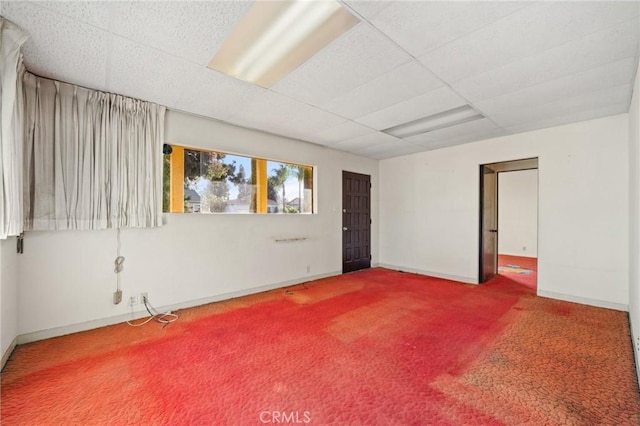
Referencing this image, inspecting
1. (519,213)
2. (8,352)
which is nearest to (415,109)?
(8,352)

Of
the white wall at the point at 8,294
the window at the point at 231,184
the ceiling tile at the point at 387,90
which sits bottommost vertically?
the white wall at the point at 8,294

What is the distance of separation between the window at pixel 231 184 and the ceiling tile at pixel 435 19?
9.93ft

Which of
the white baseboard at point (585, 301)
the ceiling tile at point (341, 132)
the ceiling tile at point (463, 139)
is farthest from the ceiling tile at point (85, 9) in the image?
the white baseboard at point (585, 301)

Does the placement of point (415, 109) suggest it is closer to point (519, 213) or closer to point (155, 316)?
point (155, 316)

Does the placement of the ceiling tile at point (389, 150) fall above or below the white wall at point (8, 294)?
above

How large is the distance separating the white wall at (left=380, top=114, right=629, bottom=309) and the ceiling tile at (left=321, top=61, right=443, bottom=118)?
2.73 meters

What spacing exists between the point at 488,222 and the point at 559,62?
3.62 metres

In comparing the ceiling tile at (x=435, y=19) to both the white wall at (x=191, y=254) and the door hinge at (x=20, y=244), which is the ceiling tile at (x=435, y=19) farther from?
the door hinge at (x=20, y=244)

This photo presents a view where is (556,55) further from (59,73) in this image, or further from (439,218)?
(59,73)

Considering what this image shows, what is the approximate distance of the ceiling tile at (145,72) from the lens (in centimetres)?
230

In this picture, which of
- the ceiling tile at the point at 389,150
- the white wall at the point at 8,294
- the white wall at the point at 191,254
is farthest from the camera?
the ceiling tile at the point at 389,150

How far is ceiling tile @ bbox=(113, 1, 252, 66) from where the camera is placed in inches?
71.4

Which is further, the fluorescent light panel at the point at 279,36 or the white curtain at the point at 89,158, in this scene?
the white curtain at the point at 89,158

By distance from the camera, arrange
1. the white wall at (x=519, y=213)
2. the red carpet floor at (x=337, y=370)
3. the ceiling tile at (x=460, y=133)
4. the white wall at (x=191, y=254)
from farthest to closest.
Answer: the white wall at (x=519, y=213) < the ceiling tile at (x=460, y=133) < the white wall at (x=191, y=254) < the red carpet floor at (x=337, y=370)
